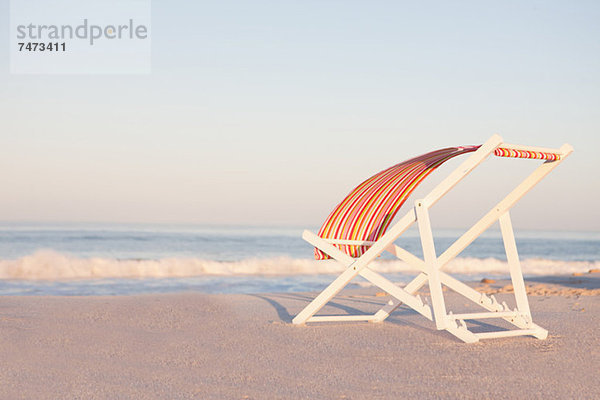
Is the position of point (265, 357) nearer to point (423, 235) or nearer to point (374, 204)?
point (423, 235)

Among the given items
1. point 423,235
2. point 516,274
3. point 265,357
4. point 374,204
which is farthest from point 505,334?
point 265,357

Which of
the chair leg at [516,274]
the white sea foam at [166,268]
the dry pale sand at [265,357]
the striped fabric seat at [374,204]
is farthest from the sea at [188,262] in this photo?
the chair leg at [516,274]

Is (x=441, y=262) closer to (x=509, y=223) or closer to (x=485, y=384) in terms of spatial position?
(x=509, y=223)

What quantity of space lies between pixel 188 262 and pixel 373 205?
16.8m

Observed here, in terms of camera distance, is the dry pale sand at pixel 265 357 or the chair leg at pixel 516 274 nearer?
the dry pale sand at pixel 265 357

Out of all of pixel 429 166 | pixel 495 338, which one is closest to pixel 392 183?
pixel 429 166

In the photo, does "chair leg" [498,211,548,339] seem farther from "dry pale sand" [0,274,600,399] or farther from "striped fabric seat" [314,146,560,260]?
"striped fabric seat" [314,146,560,260]

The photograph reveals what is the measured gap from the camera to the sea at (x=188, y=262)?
13.5 metres

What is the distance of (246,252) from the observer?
3153cm

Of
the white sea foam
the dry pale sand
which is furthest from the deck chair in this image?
the white sea foam

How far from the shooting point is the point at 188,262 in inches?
865

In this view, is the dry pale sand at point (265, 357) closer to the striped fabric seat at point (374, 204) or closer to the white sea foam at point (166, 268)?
the striped fabric seat at point (374, 204)

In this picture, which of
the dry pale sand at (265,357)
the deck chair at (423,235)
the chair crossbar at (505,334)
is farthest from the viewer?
the chair crossbar at (505,334)

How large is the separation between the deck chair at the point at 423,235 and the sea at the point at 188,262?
259 inches
